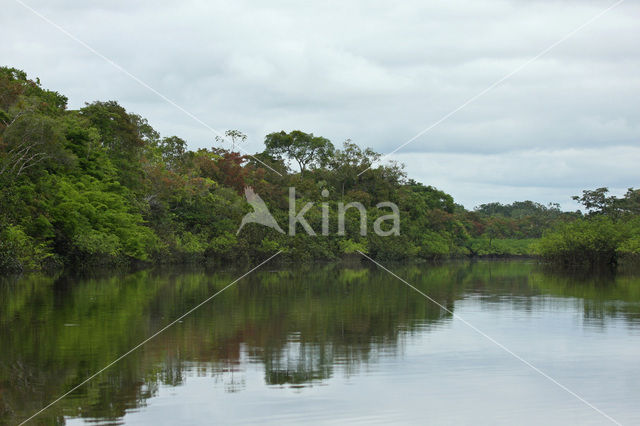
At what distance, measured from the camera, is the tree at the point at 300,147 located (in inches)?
2729

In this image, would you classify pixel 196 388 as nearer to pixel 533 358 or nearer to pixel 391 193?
pixel 533 358

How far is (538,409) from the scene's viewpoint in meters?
7.49

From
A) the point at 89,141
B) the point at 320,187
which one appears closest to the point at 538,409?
the point at 89,141

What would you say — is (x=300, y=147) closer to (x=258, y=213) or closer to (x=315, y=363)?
(x=258, y=213)

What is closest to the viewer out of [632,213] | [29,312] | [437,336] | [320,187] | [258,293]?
[437,336]

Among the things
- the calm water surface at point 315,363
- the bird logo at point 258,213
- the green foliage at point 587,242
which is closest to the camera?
the calm water surface at point 315,363

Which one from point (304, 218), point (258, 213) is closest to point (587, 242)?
point (304, 218)

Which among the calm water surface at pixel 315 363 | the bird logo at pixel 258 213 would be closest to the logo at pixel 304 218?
the bird logo at pixel 258 213

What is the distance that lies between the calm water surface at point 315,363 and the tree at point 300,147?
5154 centimetres

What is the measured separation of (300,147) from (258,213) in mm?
17023

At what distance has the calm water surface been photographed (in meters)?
7.30

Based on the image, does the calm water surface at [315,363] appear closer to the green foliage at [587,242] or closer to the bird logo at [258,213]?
the green foliage at [587,242]

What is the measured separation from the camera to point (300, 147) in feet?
230

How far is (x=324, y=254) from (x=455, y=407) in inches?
2047
